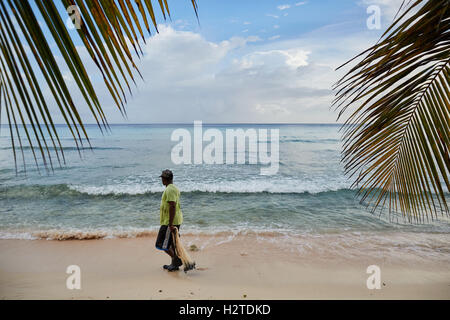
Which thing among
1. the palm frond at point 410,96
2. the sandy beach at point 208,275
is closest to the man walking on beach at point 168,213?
the sandy beach at point 208,275

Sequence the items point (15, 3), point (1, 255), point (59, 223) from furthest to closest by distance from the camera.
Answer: point (59, 223) < point (1, 255) < point (15, 3)

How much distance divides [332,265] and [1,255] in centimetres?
762

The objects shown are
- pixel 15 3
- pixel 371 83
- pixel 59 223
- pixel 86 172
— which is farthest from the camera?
pixel 86 172

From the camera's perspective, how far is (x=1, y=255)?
666 centimetres

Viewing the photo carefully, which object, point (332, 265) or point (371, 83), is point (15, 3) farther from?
point (332, 265)

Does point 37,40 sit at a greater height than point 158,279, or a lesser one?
greater

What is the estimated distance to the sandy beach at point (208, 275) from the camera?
480 centimetres

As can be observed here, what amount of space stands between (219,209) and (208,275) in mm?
5369

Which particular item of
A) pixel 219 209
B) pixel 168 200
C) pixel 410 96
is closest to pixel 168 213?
pixel 168 200

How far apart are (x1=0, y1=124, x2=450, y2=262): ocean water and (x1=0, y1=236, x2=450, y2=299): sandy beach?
0.87 meters

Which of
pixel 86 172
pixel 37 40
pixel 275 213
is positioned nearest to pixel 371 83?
pixel 37 40

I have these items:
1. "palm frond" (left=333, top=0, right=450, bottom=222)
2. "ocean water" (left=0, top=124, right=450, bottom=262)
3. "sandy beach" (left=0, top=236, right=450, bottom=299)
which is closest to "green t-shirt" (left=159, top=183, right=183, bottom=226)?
"sandy beach" (left=0, top=236, right=450, bottom=299)

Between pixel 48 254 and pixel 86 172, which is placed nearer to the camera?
pixel 48 254

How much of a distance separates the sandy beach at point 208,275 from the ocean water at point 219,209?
87 cm
